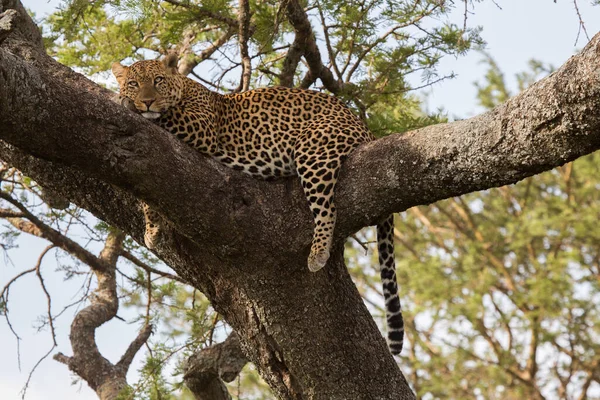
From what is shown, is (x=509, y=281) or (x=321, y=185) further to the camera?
(x=509, y=281)

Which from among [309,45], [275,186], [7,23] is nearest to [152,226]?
[275,186]

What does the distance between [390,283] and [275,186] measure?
3.52ft

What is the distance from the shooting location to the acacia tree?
13.8ft

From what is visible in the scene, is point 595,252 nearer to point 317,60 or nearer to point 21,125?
point 317,60

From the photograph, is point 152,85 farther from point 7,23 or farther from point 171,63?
point 7,23

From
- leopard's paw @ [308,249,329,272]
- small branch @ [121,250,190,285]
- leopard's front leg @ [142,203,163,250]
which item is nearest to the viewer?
leopard's paw @ [308,249,329,272]

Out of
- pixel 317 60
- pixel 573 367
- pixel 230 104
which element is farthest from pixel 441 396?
pixel 230 104

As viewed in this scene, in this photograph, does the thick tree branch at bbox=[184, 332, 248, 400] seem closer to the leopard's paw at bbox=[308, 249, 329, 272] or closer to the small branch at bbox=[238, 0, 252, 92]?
the leopard's paw at bbox=[308, 249, 329, 272]

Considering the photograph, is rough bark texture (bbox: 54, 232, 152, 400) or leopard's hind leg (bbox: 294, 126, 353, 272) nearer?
leopard's hind leg (bbox: 294, 126, 353, 272)

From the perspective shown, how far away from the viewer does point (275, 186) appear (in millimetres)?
5320

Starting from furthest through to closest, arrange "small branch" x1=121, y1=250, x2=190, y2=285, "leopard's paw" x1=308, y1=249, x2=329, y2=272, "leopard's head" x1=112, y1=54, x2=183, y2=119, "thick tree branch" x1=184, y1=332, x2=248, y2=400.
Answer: "small branch" x1=121, y1=250, x2=190, y2=285, "thick tree branch" x1=184, y1=332, x2=248, y2=400, "leopard's head" x1=112, y1=54, x2=183, y2=119, "leopard's paw" x1=308, y1=249, x2=329, y2=272

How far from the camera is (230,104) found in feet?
19.3

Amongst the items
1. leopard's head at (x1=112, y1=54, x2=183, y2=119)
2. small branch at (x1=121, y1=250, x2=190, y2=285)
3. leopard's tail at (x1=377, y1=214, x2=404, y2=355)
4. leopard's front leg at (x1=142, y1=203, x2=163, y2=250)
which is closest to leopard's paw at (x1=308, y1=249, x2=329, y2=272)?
leopard's tail at (x1=377, y1=214, x2=404, y2=355)

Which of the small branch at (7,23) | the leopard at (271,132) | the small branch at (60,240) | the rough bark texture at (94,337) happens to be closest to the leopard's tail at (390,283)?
the leopard at (271,132)
